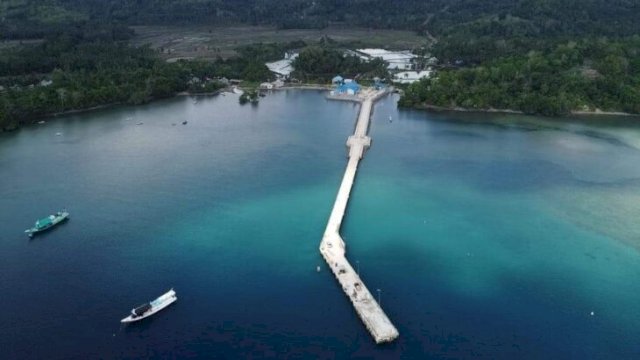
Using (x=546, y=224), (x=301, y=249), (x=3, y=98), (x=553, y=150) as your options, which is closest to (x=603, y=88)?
(x=553, y=150)

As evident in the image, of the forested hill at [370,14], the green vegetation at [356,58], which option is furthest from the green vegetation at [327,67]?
the forested hill at [370,14]

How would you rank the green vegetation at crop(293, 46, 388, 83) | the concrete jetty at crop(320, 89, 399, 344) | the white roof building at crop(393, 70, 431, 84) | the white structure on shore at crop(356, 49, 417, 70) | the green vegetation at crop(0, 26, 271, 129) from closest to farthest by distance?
the concrete jetty at crop(320, 89, 399, 344) < the green vegetation at crop(0, 26, 271, 129) < the white roof building at crop(393, 70, 431, 84) < the green vegetation at crop(293, 46, 388, 83) < the white structure on shore at crop(356, 49, 417, 70)

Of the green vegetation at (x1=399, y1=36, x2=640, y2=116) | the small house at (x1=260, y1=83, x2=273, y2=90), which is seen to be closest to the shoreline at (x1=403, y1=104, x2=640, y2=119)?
the green vegetation at (x1=399, y1=36, x2=640, y2=116)

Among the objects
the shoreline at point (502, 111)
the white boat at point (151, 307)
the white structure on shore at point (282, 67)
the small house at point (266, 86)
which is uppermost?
the shoreline at point (502, 111)

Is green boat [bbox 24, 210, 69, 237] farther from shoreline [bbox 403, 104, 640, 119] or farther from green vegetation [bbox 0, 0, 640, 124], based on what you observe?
shoreline [bbox 403, 104, 640, 119]

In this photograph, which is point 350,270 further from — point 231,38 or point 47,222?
point 231,38

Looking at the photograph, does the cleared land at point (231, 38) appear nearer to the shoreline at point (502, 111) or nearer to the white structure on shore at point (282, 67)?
the white structure on shore at point (282, 67)
